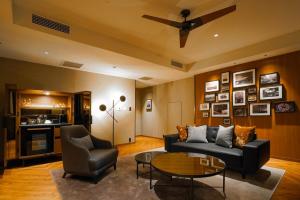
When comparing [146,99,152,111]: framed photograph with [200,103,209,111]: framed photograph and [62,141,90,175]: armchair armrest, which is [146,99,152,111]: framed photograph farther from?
[62,141,90,175]: armchair armrest

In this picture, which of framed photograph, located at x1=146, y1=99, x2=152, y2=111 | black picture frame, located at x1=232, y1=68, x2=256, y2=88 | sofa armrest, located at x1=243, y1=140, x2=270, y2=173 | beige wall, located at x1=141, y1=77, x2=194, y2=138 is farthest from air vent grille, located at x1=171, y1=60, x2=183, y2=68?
sofa armrest, located at x1=243, y1=140, x2=270, y2=173

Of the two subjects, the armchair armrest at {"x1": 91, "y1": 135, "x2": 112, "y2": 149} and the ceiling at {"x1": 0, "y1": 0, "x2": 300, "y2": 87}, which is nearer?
the ceiling at {"x1": 0, "y1": 0, "x2": 300, "y2": 87}

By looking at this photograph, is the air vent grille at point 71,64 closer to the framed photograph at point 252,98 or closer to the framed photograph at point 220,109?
the framed photograph at point 220,109

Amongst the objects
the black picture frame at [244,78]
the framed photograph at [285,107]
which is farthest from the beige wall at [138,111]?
the framed photograph at [285,107]

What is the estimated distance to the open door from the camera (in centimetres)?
519

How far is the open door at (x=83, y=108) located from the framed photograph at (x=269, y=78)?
16.4 feet

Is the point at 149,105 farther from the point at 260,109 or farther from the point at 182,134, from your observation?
the point at 260,109

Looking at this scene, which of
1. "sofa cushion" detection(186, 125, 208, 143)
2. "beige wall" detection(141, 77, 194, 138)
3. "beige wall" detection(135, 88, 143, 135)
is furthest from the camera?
"beige wall" detection(135, 88, 143, 135)

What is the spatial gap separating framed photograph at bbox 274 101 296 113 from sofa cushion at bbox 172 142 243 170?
194 cm

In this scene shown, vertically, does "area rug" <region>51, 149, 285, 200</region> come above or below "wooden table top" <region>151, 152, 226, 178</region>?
below

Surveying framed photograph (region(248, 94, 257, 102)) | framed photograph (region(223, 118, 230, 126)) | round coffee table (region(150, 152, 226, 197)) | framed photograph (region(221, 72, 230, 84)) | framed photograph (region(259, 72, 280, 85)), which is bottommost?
round coffee table (region(150, 152, 226, 197))

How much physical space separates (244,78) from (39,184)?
5633 mm

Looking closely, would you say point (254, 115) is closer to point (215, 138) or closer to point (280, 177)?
point (215, 138)

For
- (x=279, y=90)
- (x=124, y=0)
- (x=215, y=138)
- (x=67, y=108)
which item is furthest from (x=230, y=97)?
(x=67, y=108)
